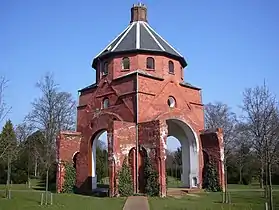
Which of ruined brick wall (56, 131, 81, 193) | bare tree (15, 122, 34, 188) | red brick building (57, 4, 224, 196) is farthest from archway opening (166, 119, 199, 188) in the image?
bare tree (15, 122, 34, 188)

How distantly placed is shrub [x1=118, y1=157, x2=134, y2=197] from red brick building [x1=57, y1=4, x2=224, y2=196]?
1.91 ft

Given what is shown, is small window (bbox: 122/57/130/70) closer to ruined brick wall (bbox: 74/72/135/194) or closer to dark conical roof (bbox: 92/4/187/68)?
dark conical roof (bbox: 92/4/187/68)

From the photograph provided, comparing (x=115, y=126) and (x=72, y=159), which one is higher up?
(x=115, y=126)

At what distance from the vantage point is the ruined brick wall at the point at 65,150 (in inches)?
1212

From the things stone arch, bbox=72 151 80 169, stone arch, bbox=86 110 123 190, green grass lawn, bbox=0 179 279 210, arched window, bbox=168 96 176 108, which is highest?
arched window, bbox=168 96 176 108

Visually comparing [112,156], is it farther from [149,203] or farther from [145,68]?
[145,68]

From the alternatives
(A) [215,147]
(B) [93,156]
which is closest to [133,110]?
(B) [93,156]

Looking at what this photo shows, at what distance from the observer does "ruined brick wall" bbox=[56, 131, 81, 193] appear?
30.8 m

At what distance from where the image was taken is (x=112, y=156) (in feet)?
85.8

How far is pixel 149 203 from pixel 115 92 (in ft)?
40.6

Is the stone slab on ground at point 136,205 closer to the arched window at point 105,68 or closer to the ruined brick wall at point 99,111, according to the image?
the ruined brick wall at point 99,111

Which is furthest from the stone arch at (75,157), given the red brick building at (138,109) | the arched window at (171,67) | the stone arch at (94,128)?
the arched window at (171,67)

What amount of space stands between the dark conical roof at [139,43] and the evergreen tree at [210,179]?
11039 millimetres

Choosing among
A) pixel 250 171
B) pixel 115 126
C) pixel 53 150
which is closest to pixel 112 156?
pixel 115 126
